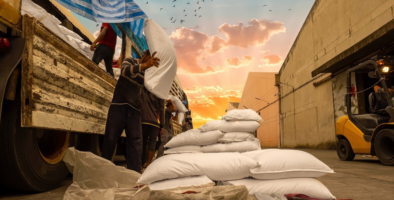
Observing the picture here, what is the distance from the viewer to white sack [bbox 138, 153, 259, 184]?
2195mm

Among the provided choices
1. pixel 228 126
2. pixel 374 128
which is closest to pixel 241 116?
pixel 228 126

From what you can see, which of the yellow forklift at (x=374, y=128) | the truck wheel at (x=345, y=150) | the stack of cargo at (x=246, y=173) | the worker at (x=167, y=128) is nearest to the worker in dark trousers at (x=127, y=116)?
the stack of cargo at (x=246, y=173)

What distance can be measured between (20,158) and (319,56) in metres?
14.0

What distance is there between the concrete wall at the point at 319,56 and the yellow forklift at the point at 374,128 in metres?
4.36

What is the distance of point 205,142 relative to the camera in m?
3.12

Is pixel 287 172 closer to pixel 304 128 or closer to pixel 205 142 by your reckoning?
pixel 205 142

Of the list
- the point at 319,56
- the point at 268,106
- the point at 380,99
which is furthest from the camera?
the point at 268,106

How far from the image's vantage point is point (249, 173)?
2.23 meters

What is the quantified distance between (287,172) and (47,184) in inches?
88.6

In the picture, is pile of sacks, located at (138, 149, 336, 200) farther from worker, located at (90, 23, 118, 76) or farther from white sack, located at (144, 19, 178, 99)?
worker, located at (90, 23, 118, 76)

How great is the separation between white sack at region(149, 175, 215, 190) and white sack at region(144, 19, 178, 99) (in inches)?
44.5

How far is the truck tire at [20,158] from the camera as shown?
219 cm

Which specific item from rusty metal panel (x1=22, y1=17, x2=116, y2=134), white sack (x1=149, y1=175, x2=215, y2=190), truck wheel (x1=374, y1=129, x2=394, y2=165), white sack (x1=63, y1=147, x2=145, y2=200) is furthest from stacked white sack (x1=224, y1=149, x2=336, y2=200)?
truck wheel (x1=374, y1=129, x2=394, y2=165)

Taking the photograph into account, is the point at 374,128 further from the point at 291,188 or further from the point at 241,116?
the point at 291,188
